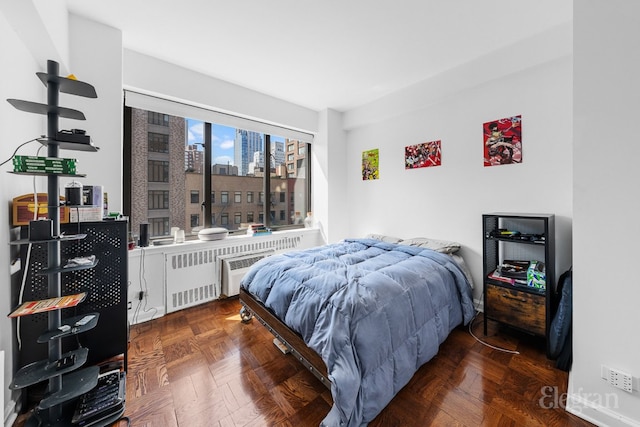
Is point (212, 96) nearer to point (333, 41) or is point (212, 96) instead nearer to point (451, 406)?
point (333, 41)

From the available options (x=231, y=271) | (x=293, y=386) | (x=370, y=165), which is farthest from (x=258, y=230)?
(x=293, y=386)

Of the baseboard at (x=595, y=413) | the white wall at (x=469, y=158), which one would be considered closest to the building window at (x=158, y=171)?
the white wall at (x=469, y=158)

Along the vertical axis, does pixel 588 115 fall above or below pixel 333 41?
below

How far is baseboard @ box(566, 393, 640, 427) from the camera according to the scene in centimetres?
132

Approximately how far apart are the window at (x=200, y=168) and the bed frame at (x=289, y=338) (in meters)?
1.45

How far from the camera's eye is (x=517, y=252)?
2463 mm

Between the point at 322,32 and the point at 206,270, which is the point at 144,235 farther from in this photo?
the point at 322,32

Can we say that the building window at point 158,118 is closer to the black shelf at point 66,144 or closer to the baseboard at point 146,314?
the black shelf at point 66,144

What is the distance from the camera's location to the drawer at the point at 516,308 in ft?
6.55

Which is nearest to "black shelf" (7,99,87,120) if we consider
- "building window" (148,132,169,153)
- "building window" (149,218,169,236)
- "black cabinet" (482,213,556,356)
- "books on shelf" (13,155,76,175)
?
"books on shelf" (13,155,76,175)

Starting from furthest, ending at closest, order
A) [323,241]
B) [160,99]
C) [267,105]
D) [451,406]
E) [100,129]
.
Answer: [323,241], [267,105], [160,99], [100,129], [451,406]

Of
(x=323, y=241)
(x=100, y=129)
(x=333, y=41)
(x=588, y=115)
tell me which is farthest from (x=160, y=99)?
(x=588, y=115)

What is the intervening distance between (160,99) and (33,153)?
136 centimetres

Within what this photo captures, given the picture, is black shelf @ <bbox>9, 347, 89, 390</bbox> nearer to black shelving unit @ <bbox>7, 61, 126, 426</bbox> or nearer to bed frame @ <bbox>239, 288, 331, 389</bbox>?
black shelving unit @ <bbox>7, 61, 126, 426</bbox>
